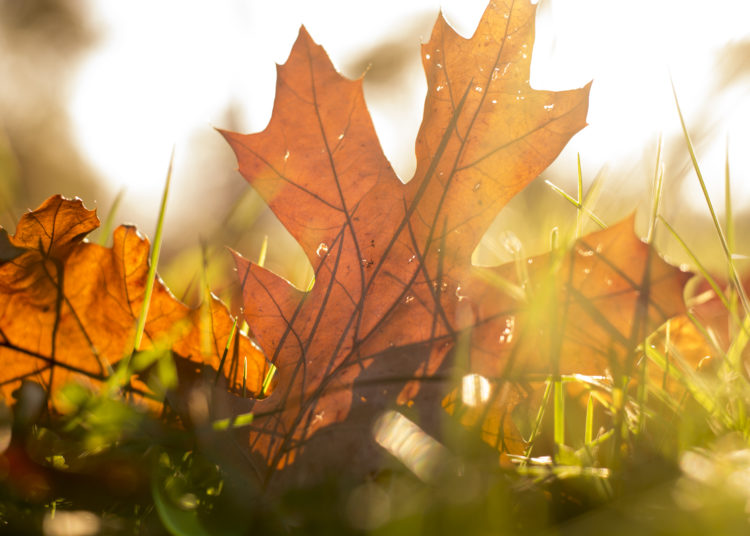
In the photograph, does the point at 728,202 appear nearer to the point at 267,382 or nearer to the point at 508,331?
the point at 508,331

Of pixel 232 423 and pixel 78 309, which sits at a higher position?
pixel 78 309

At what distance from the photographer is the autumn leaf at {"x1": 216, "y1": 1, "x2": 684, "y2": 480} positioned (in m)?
0.54

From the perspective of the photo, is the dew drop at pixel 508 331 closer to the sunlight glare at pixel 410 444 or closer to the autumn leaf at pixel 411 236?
the autumn leaf at pixel 411 236

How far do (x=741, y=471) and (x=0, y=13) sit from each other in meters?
14.6

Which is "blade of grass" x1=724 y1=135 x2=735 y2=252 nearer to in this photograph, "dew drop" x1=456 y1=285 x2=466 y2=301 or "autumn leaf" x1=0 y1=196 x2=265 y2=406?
"dew drop" x1=456 y1=285 x2=466 y2=301

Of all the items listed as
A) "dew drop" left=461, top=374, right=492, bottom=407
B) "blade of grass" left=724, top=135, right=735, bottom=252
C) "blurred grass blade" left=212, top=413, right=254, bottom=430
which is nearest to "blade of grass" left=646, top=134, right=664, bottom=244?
"blade of grass" left=724, top=135, right=735, bottom=252

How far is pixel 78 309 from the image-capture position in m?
0.60

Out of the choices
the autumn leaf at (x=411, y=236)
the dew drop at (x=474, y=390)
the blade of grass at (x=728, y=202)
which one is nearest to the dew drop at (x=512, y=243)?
the autumn leaf at (x=411, y=236)

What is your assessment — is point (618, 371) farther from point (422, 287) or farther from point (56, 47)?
point (56, 47)

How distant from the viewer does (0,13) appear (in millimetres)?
11617

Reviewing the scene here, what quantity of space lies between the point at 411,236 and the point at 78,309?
13.9 inches

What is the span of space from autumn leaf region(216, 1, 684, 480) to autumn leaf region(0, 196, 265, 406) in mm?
84

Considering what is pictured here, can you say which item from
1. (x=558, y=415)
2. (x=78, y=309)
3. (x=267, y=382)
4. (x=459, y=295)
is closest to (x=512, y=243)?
(x=459, y=295)

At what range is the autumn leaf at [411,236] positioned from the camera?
535 millimetres
